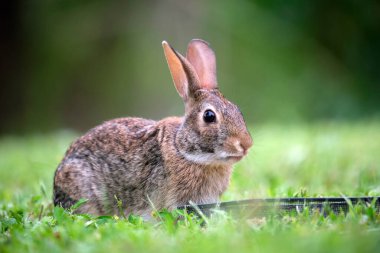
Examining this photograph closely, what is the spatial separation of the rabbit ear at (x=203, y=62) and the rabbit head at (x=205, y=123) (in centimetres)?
3

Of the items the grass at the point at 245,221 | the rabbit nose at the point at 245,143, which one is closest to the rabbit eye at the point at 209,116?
the rabbit nose at the point at 245,143

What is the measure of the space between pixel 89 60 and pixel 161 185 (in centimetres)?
1308

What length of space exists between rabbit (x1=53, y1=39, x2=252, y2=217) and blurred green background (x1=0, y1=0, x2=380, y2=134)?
25.4 feet

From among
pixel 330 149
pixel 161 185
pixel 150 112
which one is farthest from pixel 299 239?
pixel 150 112

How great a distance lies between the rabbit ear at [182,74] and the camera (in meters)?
4.94

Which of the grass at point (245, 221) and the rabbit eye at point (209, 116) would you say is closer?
the grass at point (245, 221)

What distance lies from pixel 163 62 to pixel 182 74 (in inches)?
484

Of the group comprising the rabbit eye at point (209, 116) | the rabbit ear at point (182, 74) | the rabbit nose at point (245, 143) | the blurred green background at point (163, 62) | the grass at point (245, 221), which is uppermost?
the blurred green background at point (163, 62)

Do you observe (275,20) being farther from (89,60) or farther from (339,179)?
Result: (339,179)

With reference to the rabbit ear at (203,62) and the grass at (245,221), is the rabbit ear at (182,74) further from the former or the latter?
the grass at (245,221)

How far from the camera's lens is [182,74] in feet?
16.7

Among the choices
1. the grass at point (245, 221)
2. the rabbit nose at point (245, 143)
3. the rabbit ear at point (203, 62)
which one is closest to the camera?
the grass at point (245, 221)

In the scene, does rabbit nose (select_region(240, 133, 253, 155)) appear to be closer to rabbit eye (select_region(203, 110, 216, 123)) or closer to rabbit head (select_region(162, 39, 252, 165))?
rabbit head (select_region(162, 39, 252, 165))

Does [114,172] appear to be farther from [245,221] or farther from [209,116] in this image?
[245,221]
